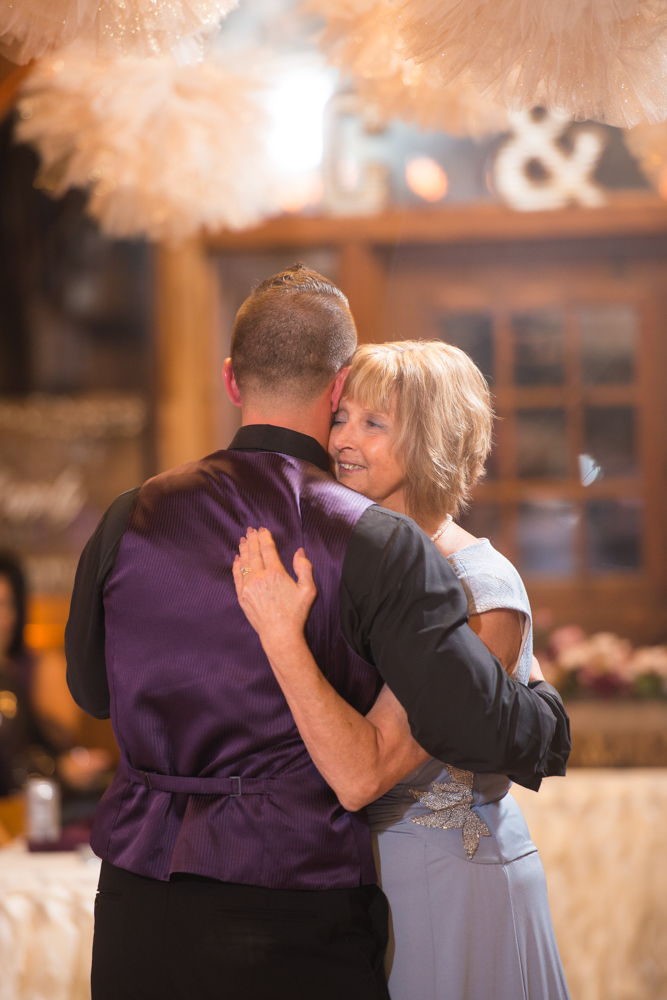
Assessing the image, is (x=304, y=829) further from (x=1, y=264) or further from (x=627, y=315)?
(x=1, y=264)

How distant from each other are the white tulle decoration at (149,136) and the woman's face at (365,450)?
4.20 feet

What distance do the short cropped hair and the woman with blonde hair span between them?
0.41ft

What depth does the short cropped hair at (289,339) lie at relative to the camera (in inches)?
47.9

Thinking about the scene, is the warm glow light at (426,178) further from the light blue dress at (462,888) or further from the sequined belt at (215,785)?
the sequined belt at (215,785)

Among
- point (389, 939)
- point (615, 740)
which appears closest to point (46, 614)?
point (615, 740)

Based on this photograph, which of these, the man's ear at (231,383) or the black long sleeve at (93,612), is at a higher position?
the man's ear at (231,383)

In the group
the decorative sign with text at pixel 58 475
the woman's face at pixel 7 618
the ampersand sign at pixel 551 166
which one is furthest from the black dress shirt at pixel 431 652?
the decorative sign with text at pixel 58 475

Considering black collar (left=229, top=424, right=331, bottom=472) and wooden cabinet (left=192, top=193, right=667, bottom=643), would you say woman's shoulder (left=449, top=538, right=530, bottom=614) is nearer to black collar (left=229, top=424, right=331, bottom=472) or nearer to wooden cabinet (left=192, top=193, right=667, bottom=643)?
black collar (left=229, top=424, right=331, bottom=472)

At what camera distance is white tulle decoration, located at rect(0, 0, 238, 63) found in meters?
1.29

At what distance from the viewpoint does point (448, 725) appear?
43.8 inches

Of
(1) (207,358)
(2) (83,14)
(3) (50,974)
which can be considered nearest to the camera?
(2) (83,14)

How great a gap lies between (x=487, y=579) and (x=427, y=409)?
26 cm

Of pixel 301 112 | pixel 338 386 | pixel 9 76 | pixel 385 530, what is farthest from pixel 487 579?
pixel 301 112

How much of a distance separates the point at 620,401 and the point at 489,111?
5.92 ft
